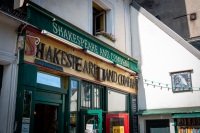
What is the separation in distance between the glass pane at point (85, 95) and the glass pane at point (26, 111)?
7.07 ft

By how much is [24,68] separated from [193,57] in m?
6.21

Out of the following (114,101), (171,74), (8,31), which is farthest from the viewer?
(171,74)

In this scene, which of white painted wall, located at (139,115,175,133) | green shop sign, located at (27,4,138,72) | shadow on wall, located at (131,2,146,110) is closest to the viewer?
green shop sign, located at (27,4,138,72)

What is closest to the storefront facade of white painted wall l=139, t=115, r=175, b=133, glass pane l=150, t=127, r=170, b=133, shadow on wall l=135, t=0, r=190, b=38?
white painted wall l=139, t=115, r=175, b=133

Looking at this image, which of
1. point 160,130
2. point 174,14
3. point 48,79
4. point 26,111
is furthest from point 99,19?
point 174,14

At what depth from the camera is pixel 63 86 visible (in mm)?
6645

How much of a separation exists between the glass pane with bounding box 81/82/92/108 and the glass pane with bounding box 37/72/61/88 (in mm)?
966

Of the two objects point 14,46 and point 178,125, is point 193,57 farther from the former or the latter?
point 14,46

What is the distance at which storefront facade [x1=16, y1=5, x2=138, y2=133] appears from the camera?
5.42 metres

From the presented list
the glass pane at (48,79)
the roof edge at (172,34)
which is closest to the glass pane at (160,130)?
the roof edge at (172,34)

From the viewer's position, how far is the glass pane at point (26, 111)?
507 cm

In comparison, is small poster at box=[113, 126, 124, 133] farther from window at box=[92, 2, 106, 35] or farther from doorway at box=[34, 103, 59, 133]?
window at box=[92, 2, 106, 35]

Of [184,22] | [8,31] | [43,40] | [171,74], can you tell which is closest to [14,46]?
[8,31]


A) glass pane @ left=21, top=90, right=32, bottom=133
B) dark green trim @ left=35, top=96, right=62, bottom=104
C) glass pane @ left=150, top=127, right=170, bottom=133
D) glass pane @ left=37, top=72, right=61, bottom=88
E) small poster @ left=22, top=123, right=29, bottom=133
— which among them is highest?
glass pane @ left=37, top=72, right=61, bottom=88
